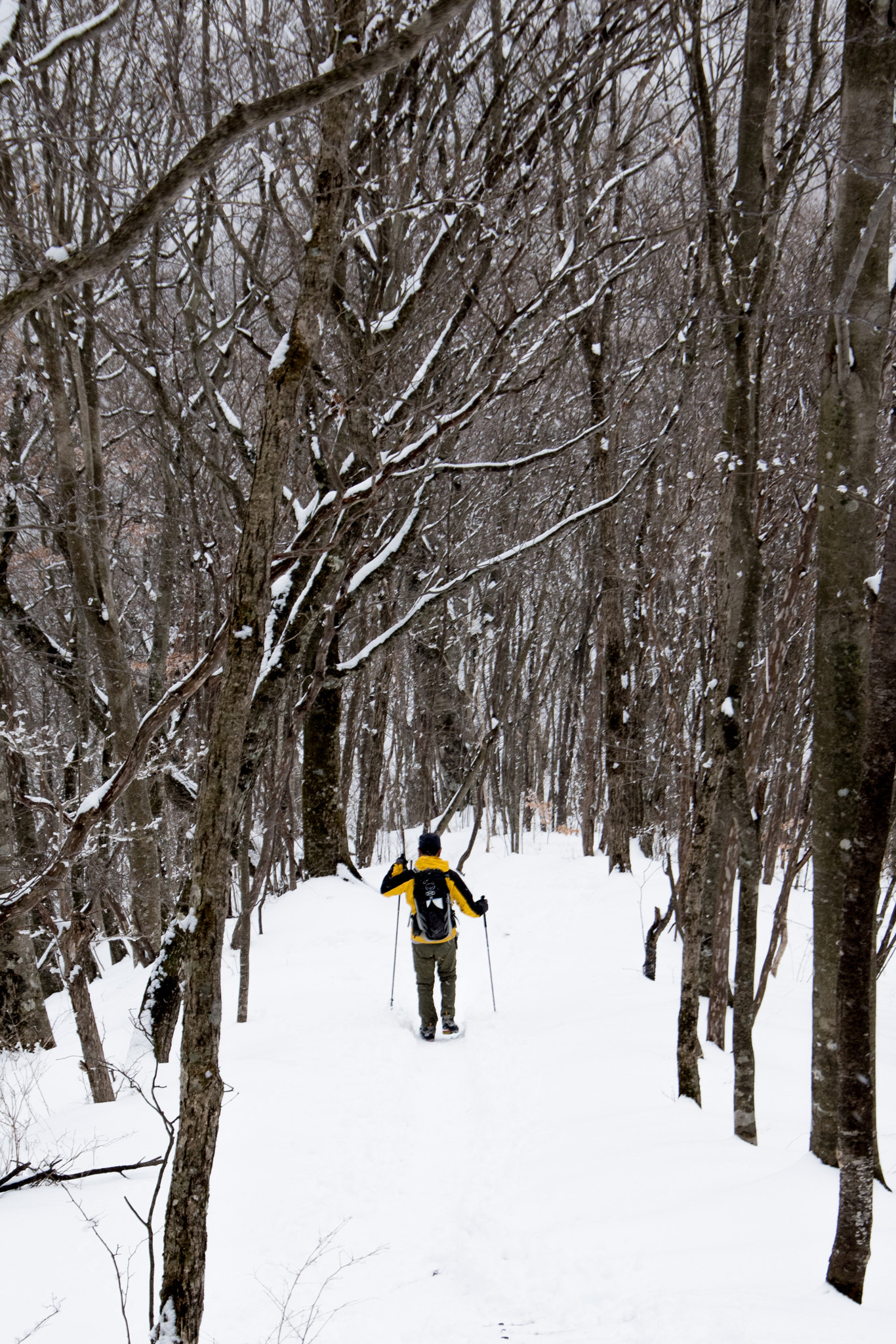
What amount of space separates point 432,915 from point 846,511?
211 inches

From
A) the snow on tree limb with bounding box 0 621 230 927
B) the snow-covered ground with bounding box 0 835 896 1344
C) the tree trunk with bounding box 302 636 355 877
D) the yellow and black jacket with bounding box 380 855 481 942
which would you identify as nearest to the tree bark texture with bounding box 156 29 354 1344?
the snow-covered ground with bounding box 0 835 896 1344

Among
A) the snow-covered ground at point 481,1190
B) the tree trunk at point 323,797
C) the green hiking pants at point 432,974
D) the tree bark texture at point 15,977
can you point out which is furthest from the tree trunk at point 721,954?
the tree trunk at point 323,797

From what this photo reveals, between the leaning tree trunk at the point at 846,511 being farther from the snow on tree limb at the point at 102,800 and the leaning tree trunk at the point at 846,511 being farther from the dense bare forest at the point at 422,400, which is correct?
the snow on tree limb at the point at 102,800

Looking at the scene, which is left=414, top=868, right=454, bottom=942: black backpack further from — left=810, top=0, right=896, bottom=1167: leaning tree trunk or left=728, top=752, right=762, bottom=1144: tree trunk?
left=810, top=0, right=896, bottom=1167: leaning tree trunk

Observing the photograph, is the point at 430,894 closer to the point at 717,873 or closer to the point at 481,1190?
the point at 717,873

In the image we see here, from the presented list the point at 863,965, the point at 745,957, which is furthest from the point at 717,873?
the point at 863,965

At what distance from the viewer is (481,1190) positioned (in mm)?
4566

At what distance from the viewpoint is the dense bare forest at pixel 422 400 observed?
3246 mm

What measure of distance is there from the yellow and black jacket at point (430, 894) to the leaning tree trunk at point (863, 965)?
506 centimetres

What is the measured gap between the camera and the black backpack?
25.3 ft

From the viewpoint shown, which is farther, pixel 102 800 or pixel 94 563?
pixel 94 563

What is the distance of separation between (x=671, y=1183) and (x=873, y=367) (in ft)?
13.7

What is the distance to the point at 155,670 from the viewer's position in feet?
36.5

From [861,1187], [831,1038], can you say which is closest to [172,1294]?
[861,1187]
